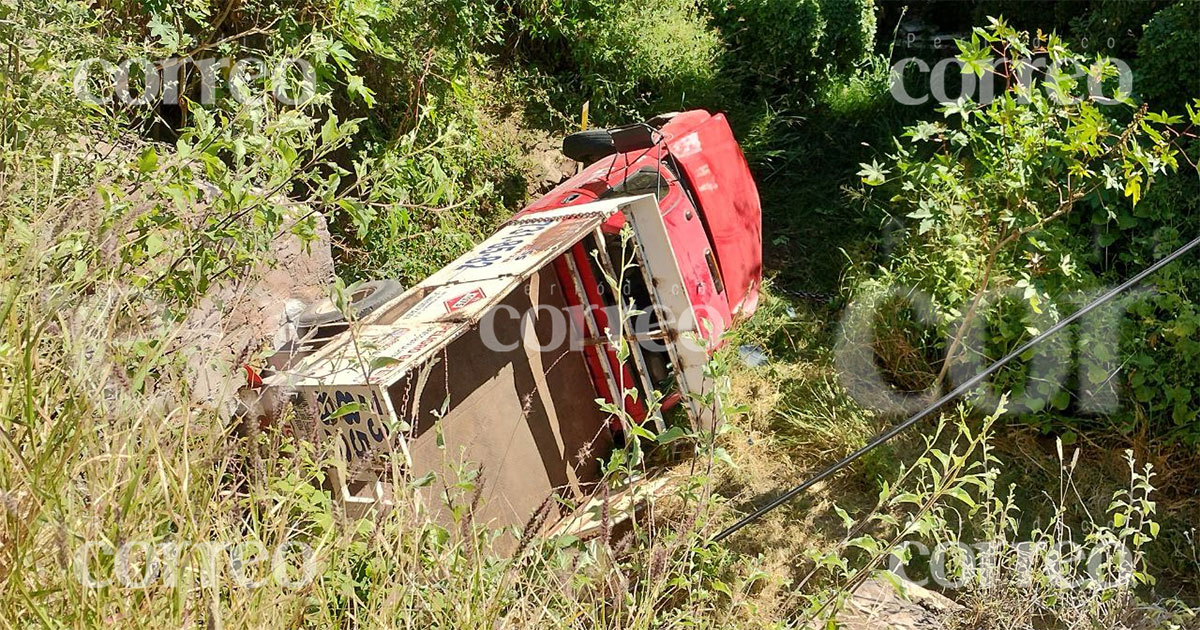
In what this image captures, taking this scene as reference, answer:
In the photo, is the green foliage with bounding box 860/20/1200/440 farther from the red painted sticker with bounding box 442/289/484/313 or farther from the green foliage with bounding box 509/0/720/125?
the green foliage with bounding box 509/0/720/125

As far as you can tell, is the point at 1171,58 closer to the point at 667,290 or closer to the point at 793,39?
the point at 793,39

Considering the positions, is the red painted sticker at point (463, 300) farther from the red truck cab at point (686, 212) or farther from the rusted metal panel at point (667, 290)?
the rusted metal panel at point (667, 290)

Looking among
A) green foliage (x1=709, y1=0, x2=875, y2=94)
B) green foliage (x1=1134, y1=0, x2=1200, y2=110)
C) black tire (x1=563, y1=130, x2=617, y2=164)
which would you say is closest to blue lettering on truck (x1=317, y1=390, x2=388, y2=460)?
black tire (x1=563, y1=130, x2=617, y2=164)

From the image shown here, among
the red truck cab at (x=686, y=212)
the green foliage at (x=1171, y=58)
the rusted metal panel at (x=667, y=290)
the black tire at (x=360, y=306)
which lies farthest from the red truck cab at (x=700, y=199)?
the green foliage at (x=1171, y=58)

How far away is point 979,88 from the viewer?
752 cm

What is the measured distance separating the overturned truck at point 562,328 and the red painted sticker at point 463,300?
1 cm

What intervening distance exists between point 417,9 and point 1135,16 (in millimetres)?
5850

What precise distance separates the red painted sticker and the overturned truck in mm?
13

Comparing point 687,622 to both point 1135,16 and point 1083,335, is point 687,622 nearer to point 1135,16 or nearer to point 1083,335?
point 1083,335

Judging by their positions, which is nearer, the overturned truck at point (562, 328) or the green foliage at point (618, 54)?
the overturned truck at point (562, 328)

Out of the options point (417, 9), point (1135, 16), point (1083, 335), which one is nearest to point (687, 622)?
point (1083, 335)

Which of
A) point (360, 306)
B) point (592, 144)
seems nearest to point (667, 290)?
point (592, 144)

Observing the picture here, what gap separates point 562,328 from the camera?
17.2 feet

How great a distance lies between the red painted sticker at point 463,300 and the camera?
4.40m
